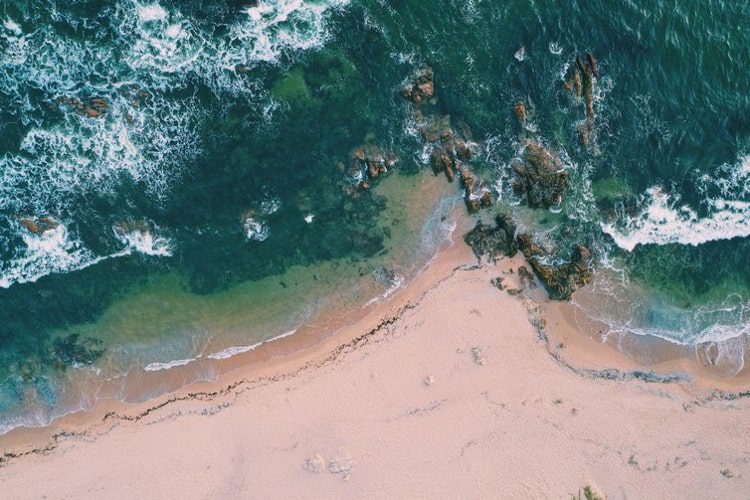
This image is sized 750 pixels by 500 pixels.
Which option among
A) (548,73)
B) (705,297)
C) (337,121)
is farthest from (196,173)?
(705,297)

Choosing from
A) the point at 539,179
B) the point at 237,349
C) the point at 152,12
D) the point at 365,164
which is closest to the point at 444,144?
the point at 365,164

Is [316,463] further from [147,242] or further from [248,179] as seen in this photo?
[248,179]

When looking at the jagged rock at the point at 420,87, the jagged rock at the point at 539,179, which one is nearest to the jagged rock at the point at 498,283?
the jagged rock at the point at 539,179

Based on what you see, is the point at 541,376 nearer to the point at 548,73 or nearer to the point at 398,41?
the point at 548,73

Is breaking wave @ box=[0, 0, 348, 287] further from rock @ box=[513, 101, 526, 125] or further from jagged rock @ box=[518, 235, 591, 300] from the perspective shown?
jagged rock @ box=[518, 235, 591, 300]

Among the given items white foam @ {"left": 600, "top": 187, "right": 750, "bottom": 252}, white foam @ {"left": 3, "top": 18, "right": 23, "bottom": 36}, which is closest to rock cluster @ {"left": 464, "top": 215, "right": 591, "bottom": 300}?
white foam @ {"left": 600, "top": 187, "right": 750, "bottom": 252}

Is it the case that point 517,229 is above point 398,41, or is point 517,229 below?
below

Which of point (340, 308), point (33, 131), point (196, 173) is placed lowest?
point (340, 308)
